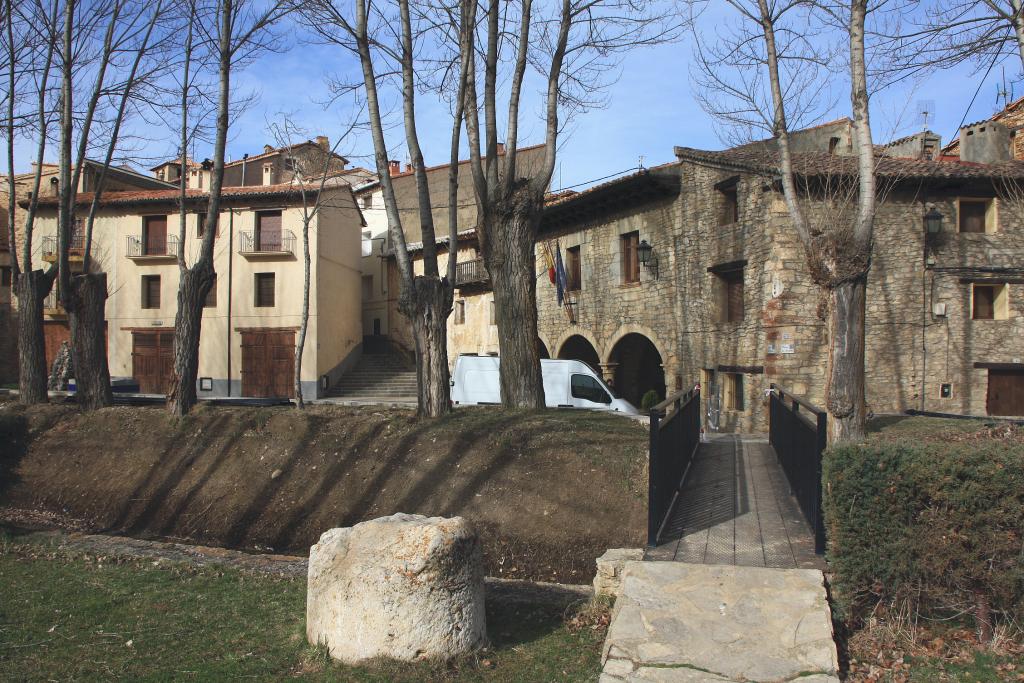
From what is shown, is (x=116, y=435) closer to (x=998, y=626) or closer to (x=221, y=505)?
(x=221, y=505)

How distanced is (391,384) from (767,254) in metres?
17.2

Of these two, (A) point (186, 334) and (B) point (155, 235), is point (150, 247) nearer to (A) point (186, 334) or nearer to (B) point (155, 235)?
(B) point (155, 235)

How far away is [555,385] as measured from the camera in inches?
637

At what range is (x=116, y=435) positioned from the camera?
1255 cm

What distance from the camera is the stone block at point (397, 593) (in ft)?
14.2

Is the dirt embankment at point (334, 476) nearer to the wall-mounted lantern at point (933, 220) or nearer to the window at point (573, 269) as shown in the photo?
the wall-mounted lantern at point (933, 220)

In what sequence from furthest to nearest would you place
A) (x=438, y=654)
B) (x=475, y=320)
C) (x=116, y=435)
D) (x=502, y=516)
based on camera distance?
(x=475, y=320)
(x=116, y=435)
(x=502, y=516)
(x=438, y=654)

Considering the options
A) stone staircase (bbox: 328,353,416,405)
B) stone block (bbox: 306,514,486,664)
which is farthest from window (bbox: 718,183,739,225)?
stone block (bbox: 306,514,486,664)

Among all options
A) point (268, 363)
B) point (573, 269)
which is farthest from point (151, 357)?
point (573, 269)

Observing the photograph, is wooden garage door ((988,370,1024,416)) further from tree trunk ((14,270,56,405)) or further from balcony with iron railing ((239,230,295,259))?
balcony with iron railing ((239,230,295,259))

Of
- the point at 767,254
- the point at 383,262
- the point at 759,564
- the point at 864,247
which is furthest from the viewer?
the point at 383,262

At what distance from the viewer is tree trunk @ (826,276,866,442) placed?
10461mm

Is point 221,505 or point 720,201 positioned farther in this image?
point 720,201

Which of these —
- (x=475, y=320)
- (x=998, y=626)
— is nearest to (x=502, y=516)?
(x=998, y=626)
